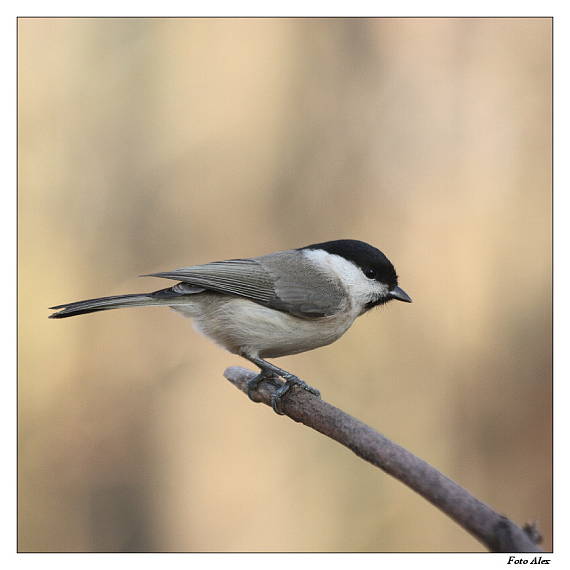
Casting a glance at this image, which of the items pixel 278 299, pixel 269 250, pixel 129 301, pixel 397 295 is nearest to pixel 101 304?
pixel 129 301

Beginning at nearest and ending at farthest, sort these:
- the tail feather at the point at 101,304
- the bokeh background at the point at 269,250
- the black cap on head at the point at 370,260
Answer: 1. the tail feather at the point at 101,304
2. the black cap on head at the point at 370,260
3. the bokeh background at the point at 269,250

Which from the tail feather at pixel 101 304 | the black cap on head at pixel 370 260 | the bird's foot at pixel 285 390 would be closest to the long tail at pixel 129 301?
the tail feather at pixel 101 304

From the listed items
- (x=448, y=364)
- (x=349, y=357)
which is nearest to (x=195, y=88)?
(x=349, y=357)

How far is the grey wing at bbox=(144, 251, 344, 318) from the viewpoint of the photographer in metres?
2.41

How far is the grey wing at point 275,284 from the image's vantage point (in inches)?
95.0

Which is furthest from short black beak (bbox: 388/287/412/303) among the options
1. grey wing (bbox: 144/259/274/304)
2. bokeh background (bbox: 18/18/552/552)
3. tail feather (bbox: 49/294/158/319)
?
bokeh background (bbox: 18/18/552/552)

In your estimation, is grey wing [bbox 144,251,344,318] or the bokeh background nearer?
grey wing [bbox 144,251,344,318]

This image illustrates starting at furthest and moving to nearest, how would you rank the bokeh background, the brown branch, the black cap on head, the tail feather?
the bokeh background < the black cap on head < the tail feather < the brown branch

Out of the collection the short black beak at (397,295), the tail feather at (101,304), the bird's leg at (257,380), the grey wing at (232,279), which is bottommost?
the bird's leg at (257,380)

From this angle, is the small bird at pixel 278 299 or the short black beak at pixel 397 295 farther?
the short black beak at pixel 397 295

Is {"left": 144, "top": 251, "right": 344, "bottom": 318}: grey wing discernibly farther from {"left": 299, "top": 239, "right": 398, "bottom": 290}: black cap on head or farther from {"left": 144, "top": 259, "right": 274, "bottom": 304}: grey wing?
{"left": 299, "top": 239, "right": 398, "bottom": 290}: black cap on head

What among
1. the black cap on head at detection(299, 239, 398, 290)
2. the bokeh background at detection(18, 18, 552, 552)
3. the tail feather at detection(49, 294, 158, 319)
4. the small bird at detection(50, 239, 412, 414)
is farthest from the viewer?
the bokeh background at detection(18, 18, 552, 552)

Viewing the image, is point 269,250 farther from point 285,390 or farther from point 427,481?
point 427,481

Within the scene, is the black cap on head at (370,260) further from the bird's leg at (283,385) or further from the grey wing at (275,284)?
the bird's leg at (283,385)
